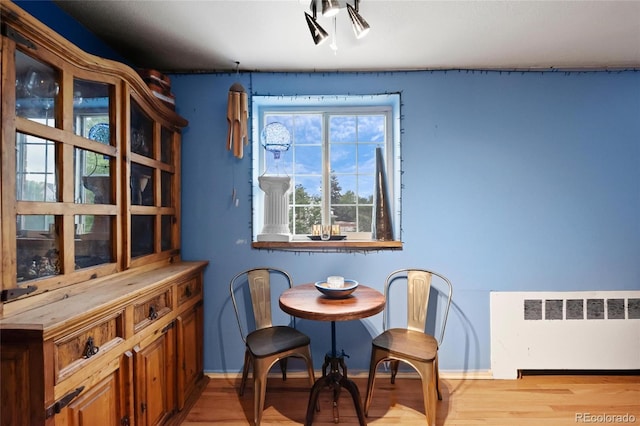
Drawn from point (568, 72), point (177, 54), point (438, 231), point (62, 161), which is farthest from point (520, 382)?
point (177, 54)

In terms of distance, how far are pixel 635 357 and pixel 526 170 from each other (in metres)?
1.65

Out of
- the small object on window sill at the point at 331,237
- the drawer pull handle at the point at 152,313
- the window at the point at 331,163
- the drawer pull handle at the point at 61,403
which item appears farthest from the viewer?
the window at the point at 331,163

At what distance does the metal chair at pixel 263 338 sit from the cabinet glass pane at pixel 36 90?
1433mm

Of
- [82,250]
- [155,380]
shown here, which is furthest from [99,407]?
[82,250]

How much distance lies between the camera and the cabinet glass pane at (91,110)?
1.40 meters

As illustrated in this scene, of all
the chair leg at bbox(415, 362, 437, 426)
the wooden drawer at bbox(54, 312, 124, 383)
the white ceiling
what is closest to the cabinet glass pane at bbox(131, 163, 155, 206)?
the wooden drawer at bbox(54, 312, 124, 383)

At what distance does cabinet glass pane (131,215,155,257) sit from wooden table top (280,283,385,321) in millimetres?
933

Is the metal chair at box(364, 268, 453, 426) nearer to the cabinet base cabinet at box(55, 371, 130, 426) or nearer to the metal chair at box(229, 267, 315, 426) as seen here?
the metal chair at box(229, 267, 315, 426)

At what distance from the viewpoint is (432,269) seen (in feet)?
7.74

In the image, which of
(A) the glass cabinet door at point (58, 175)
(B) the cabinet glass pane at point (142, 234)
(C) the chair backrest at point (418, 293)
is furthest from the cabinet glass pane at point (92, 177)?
(C) the chair backrest at point (418, 293)

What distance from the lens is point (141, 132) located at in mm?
1880

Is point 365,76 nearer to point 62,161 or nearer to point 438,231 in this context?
point 438,231

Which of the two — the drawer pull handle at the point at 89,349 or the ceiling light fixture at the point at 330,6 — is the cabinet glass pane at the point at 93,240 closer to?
the drawer pull handle at the point at 89,349

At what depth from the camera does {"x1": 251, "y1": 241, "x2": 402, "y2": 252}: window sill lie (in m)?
2.33
